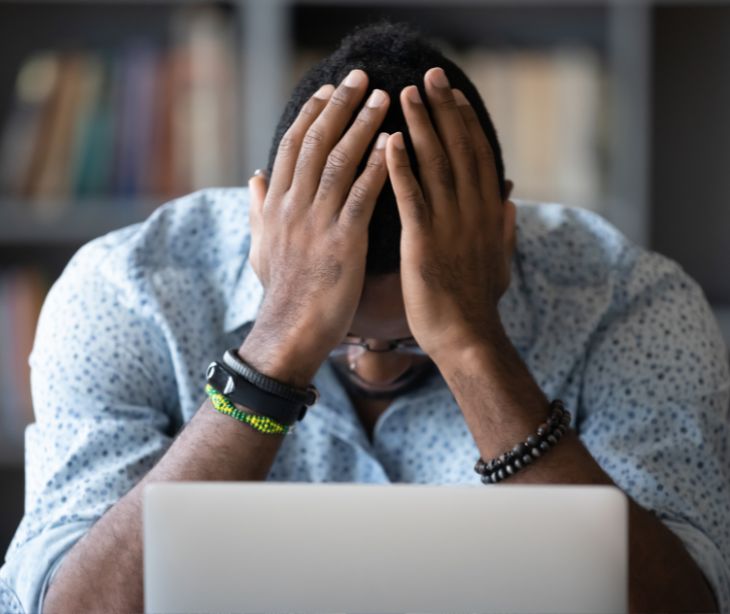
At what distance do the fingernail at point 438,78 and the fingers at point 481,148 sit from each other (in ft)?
0.10

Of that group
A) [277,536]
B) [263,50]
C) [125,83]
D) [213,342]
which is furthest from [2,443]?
[277,536]

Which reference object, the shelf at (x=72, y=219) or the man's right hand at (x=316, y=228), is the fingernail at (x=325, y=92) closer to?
the man's right hand at (x=316, y=228)

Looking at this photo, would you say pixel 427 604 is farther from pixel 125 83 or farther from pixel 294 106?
pixel 125 83

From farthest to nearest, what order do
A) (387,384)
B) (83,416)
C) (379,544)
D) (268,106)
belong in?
1. (268,106)
2. (387,384)
3. (83,416)
4. (379,544)

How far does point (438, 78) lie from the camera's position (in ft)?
3.57

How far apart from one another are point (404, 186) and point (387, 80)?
0.11 meters

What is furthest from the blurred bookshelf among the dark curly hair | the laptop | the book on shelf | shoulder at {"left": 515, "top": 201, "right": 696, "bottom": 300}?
the laptop

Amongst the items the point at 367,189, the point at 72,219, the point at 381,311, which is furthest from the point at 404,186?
the point at 72,219

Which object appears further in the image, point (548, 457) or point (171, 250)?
point (171, 250)

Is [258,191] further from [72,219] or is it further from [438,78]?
[72,219]

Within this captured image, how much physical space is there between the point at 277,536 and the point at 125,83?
167cm

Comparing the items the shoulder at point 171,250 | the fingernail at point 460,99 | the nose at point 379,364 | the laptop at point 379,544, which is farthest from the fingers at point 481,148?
the laptop at point 379,544

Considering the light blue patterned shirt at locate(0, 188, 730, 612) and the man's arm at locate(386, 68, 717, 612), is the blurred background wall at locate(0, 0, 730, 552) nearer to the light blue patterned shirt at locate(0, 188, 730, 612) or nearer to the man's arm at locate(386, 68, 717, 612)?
the light blue patterned shirt at locate(0, 188, 730, 612)

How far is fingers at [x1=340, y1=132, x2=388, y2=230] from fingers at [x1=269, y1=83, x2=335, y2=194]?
75 millimetres
